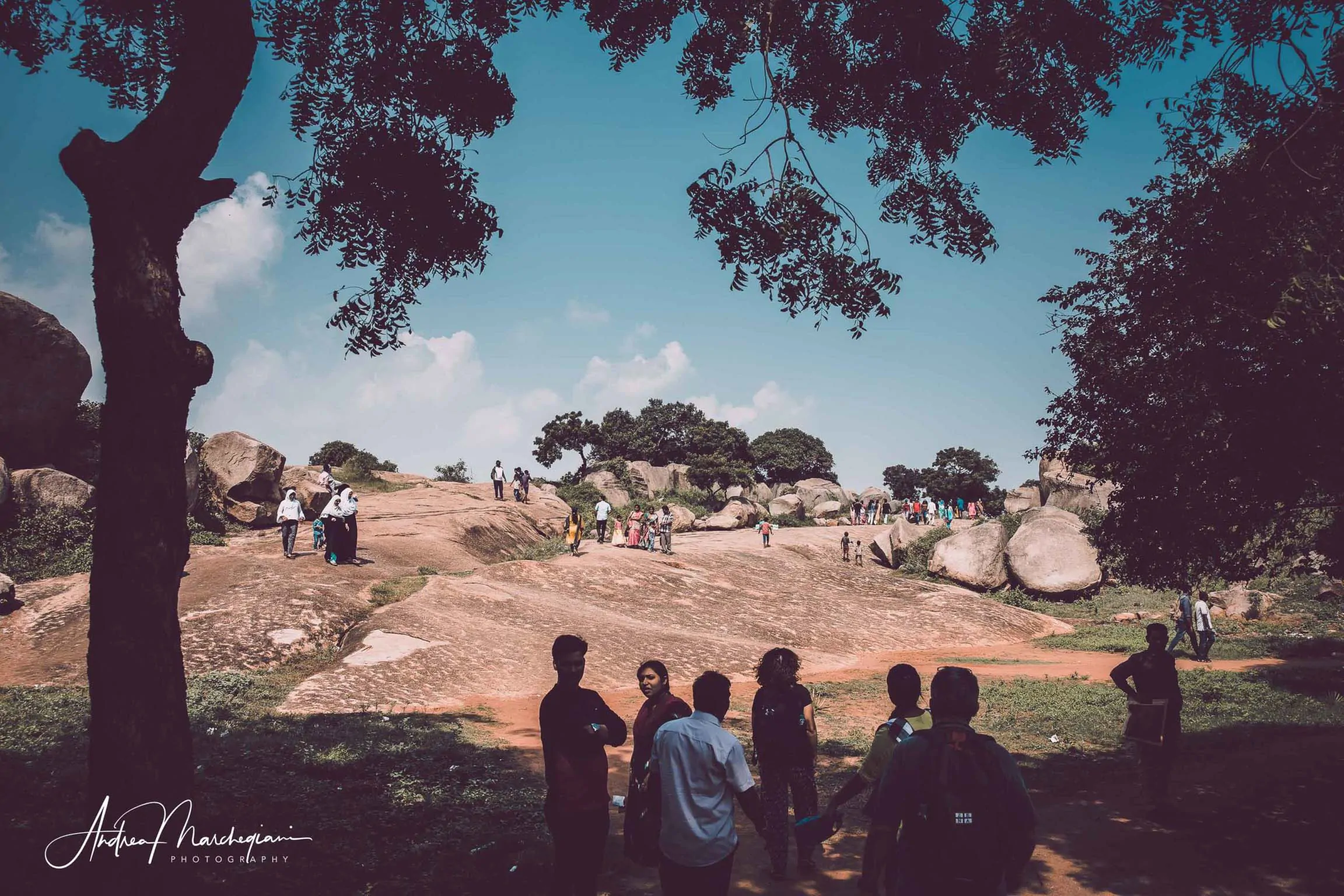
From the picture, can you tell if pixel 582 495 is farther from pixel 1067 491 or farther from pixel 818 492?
pixel 818 492

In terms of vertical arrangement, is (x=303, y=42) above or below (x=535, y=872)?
above

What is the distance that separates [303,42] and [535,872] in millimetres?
8721

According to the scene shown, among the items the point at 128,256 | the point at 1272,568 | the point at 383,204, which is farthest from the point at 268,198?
the point at 1272,568

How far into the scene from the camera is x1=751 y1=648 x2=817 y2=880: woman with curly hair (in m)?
6.27

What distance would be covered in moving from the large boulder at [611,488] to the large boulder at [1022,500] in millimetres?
28928

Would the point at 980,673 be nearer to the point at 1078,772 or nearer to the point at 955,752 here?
the point at 1078,772

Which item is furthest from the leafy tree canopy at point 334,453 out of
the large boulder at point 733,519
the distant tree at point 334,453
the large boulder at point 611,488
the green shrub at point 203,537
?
the green shrub at point 203,537

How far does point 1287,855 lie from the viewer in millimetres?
7250

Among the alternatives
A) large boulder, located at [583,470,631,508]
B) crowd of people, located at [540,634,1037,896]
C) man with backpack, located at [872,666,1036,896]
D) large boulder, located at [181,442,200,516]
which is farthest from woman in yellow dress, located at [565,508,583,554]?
large boulder, located at [583,470,631,508]

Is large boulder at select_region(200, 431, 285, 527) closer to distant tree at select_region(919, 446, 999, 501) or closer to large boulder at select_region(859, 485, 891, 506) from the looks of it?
large boulder at select_region(859, 485, 891, 506)

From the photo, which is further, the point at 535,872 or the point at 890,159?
the point at 890,159

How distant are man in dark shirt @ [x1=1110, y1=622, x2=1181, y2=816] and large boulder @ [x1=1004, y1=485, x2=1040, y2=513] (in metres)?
53.2

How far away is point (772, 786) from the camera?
640 cm

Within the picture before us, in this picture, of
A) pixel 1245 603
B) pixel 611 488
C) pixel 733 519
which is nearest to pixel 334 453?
pixel 611 488
